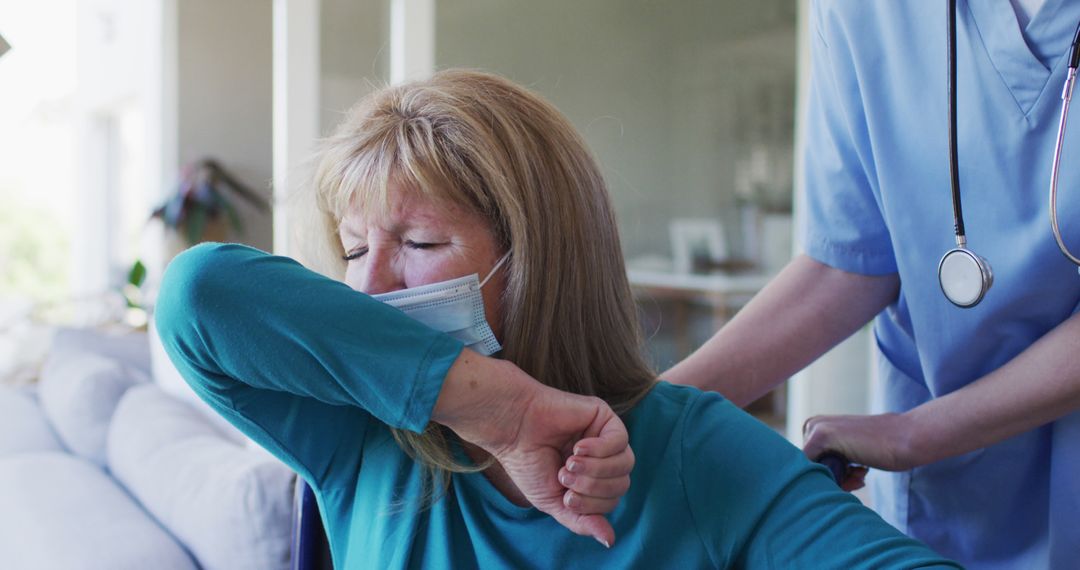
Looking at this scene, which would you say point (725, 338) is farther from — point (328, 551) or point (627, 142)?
point (627, 142)

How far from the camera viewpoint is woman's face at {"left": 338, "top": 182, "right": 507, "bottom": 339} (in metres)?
0.91

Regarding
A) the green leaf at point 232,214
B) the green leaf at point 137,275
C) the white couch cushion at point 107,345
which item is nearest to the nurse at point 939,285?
the white couch cushion at point 107,345

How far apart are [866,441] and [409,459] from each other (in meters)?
0.50

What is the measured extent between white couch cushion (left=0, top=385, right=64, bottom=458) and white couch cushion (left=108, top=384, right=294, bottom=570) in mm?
565

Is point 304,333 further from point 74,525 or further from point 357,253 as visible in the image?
point 74,525

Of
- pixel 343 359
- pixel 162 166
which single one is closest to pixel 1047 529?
pixel 343 359

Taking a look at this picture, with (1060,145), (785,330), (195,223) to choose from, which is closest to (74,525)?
(785,330)

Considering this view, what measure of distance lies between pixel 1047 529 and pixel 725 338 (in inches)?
16.0

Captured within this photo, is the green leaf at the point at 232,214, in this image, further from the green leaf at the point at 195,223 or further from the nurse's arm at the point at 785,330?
the nurse's arm at the point at 785,330

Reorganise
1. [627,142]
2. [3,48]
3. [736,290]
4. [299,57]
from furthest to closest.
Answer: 1. [736,290]
2. [627,142]
3. [299,57]
4. [3,48]

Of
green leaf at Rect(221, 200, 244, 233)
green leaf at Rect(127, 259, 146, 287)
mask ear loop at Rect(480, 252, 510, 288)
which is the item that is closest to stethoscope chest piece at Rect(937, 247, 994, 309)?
mask ear loop at Rect(480, 252, 510, 288)

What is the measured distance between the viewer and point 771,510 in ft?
2.79

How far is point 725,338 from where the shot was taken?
3.74 feet

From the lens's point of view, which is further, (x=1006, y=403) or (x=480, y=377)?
(x=1006, y=403)
